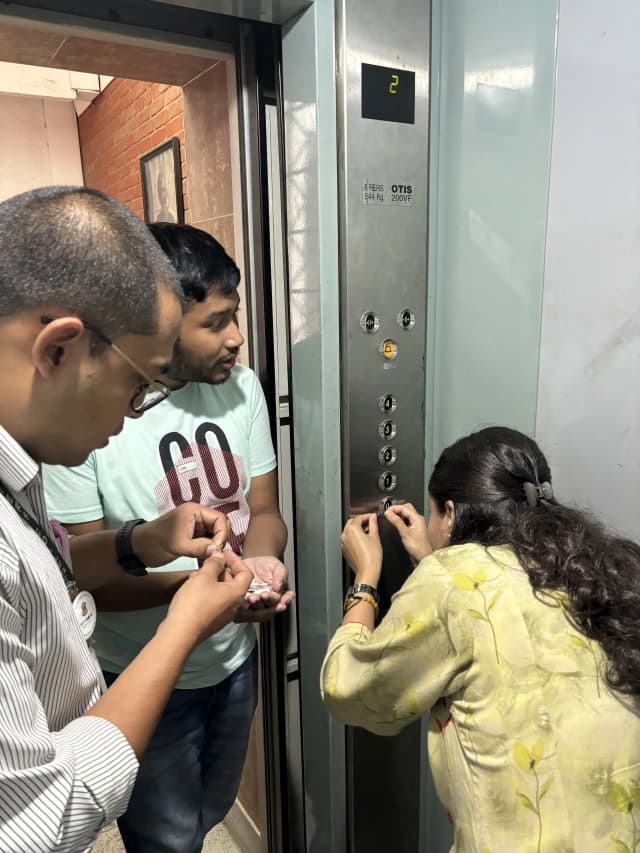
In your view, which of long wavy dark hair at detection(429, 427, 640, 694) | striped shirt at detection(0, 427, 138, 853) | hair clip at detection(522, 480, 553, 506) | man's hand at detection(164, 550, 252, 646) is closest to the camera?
striped shirt at detection(0, 427, 138, 853)

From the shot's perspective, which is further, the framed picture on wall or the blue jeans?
the framed picture on wall

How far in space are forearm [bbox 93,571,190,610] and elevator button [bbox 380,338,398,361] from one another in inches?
22.5

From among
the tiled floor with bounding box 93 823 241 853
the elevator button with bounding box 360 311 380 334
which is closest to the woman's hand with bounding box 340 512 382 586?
the elevator button with bounding box 360 311 380 334

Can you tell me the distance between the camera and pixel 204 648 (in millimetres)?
1231

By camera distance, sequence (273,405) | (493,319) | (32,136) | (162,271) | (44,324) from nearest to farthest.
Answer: (44,324)
(162,271)
(493,319)
(273,405)
(32,136)

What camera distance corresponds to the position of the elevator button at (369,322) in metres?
1.20

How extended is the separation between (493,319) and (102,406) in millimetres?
803

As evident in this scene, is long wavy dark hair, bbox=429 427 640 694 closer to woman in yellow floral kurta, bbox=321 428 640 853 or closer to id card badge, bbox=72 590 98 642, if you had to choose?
woman in yellow floral kurta, bbox=321 428 640 853

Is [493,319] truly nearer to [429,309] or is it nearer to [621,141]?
[429,309]

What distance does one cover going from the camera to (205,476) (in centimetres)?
122

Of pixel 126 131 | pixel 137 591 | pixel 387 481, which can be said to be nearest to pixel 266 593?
pixel 137 591

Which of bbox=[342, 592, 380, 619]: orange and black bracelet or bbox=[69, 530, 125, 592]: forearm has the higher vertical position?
bbox=[69, 530, 125, 592]: forearm

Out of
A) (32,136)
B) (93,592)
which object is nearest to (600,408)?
(93,592)

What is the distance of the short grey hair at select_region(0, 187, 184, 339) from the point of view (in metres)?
0.61
